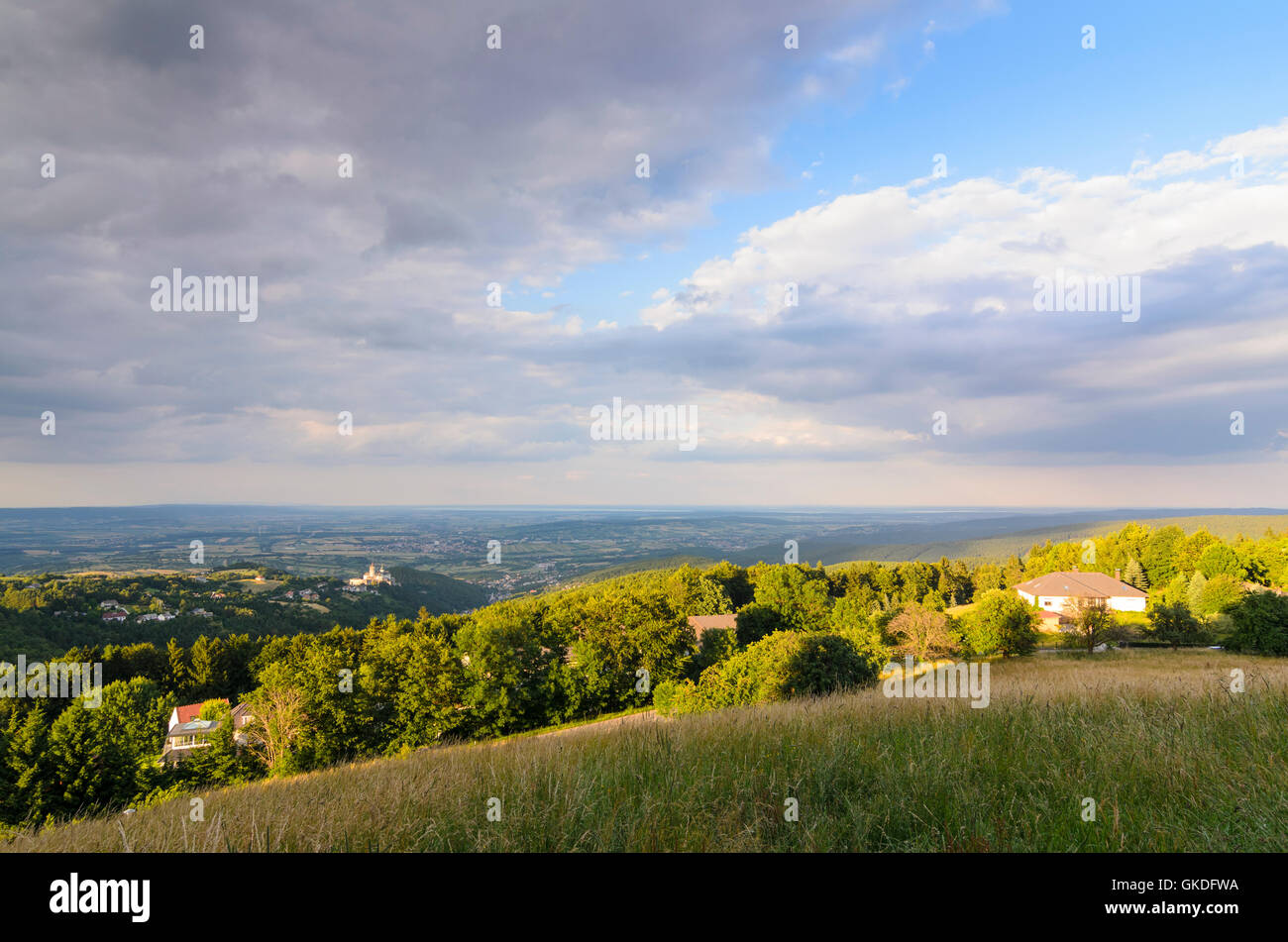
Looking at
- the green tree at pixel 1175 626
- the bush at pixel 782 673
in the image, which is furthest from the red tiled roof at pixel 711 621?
the green tree at pixel 1175 626

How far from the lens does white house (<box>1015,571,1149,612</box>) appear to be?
84938mm

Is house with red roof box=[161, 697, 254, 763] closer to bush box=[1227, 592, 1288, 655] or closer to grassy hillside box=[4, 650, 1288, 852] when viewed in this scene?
grassy hillside box=[4, 650, 1288, 852]

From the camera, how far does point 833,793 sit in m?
4.17

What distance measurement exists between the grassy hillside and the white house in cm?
9434

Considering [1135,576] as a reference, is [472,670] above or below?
above

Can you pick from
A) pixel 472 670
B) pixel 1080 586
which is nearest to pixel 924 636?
pixel 472 670

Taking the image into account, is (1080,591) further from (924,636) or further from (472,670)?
(472,670)

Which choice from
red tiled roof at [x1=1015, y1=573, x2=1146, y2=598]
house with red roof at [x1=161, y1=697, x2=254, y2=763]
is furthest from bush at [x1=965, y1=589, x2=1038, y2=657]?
house with red roof at [x1=161, y1=697, x2=254, y2=763]

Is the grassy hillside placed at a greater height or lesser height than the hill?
greater

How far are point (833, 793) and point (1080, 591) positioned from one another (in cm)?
10489

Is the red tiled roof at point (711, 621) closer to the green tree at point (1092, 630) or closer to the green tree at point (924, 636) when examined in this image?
the green tree at point (924, 636)

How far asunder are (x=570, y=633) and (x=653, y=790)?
50.2m
